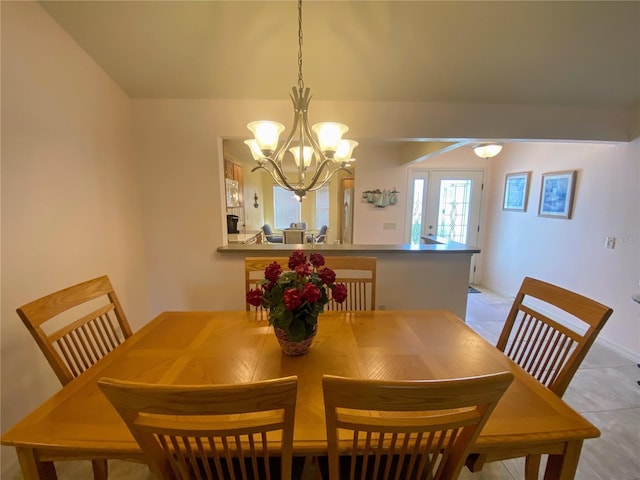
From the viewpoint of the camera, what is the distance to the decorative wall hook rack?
4508mm

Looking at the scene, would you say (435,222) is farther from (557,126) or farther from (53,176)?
(53,176)

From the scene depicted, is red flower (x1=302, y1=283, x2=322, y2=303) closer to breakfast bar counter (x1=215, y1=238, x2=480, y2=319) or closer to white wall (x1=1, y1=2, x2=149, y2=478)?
breakfast bar counter (x1=215, y1=238, x2=480, y2=319)

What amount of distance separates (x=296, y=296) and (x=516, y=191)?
4103 millimetres

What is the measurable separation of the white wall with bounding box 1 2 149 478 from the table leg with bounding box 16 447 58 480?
2.86 feet

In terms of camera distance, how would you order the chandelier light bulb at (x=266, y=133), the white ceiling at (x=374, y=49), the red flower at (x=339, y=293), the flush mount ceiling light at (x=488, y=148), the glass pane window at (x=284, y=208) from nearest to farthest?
the red flower at (x=339, y=293) < the chandelier light bulb at (x=266, y=133) < the white ceiling at (x=374, y=49) < the flush mount ceiling light at (x=488, y=148) < the glass pane window at (x=284, y=208)

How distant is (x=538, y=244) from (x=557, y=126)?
169 cm

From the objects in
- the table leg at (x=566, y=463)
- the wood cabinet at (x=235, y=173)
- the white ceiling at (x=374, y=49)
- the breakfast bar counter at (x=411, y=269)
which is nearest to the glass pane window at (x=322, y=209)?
the wood cabinet at (x=235, y=173)

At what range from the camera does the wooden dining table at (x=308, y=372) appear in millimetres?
Result: 790

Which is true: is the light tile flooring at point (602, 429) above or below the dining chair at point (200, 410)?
below

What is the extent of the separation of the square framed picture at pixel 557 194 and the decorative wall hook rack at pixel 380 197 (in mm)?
1880

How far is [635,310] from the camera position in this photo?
8.12 ft

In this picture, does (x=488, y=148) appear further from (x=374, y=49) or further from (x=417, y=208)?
(x=374, y=49)

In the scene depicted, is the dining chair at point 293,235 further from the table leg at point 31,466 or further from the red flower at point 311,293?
A: the table leg at point 31,466

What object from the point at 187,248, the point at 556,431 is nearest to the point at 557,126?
the point at 556,431
